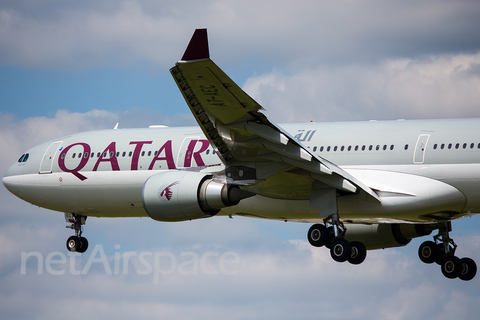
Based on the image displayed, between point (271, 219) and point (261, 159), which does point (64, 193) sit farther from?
point (261, 159)

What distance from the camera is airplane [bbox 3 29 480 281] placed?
1819cm

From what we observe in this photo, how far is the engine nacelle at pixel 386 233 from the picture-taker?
26531mm

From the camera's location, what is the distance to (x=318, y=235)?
21672 millimetres

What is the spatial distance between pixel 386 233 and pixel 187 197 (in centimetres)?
991

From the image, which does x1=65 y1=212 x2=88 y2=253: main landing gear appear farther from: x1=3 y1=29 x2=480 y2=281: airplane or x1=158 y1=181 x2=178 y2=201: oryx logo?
x1=158 y1=181 x2=178 y2=201: oryx logo

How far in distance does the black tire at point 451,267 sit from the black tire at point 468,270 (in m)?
0.13

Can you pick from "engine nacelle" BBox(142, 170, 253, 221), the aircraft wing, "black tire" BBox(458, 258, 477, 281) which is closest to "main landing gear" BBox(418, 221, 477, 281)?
"black tire" BBox(458, 258, 477, 281)

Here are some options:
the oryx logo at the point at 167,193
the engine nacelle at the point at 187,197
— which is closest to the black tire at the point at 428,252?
the engine nacelle at the point at 187,197

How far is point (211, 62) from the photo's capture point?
15812 millimetres

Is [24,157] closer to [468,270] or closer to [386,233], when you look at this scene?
[386,233]

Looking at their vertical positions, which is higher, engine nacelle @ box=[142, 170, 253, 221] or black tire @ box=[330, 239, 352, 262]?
engine nacelle @ box=[142, 170, 253, 221]

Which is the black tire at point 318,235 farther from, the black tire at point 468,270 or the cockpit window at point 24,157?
the cockpit window at point 24,157

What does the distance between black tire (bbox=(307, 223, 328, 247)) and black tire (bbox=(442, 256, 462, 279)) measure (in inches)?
266

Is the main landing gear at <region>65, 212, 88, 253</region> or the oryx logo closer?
the oryx logo
